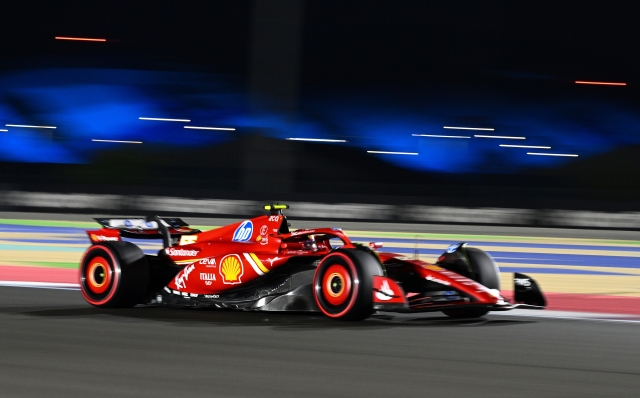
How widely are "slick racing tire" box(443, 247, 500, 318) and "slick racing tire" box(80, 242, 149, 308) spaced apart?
8.47 feet

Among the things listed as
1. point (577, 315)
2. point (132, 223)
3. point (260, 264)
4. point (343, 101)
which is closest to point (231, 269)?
point (260, 264)

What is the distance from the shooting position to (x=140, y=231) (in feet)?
28.5

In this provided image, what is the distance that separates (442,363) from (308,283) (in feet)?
7.57

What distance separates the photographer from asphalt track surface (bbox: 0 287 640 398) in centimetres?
474

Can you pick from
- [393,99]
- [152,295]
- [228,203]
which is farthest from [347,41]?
[152,295]

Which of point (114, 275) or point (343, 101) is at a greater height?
point (343, 101)

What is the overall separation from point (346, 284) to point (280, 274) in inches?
29.2

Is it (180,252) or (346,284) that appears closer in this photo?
(346,284)

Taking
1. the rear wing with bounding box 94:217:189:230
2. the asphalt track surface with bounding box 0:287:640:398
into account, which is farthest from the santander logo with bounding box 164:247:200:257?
the asphalt track surface with bounding box 0:287:640:398

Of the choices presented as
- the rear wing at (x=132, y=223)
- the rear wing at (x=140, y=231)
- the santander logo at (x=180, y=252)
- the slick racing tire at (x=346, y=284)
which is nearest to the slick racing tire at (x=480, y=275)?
the slick racing tire at (x=346, y=284)

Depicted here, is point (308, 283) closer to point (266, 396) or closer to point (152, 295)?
point (152, 295)

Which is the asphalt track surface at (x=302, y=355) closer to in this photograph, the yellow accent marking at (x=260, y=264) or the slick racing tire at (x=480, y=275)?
the slick racing tire at (x=480, y=275)

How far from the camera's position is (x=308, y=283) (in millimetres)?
7723

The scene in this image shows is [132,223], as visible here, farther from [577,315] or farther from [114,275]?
[577,315]
